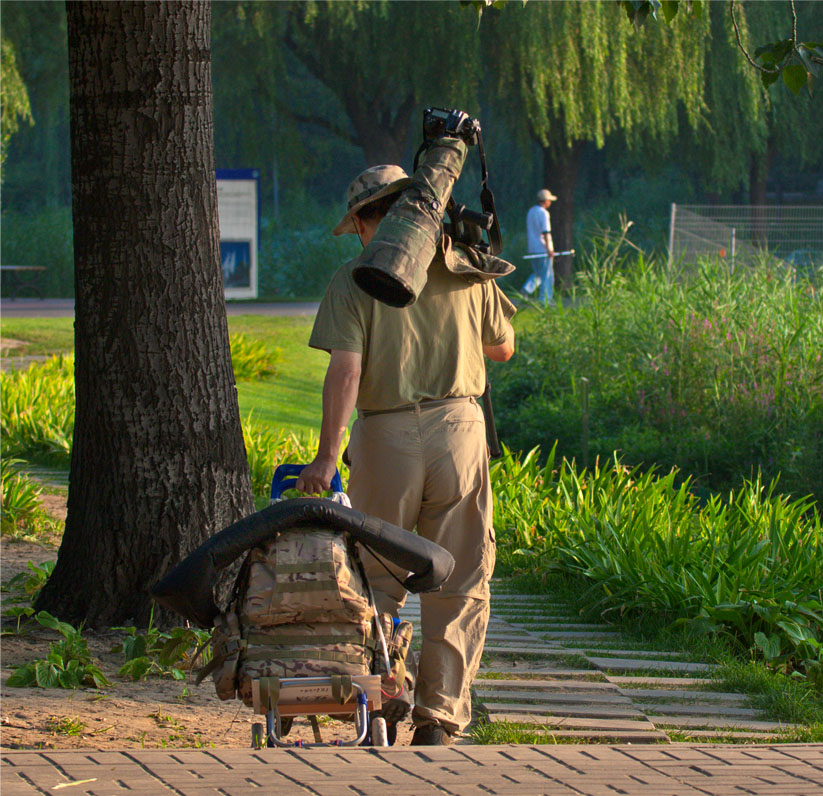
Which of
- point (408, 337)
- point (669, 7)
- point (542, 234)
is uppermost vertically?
point (669, 7)

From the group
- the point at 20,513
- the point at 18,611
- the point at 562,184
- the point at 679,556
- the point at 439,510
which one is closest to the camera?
the point at 439,510

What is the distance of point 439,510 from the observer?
395cm

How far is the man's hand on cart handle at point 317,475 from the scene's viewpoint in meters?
3.64

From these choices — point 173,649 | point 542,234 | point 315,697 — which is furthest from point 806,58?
point 542,234

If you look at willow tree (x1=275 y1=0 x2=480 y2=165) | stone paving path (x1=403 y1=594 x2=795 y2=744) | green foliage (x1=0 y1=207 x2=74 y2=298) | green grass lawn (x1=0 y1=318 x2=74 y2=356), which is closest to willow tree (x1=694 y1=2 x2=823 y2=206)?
willow tree (x1=275 y1=0 x2=480 y2=165)

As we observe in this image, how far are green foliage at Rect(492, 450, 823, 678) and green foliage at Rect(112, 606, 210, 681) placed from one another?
2.01 meters

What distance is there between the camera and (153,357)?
500cm

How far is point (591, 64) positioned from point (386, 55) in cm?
386

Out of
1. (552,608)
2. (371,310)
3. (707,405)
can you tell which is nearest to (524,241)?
(707,405)

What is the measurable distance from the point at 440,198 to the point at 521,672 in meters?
2.14

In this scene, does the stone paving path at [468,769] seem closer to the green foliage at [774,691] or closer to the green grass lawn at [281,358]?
the green foliage at [774,691]

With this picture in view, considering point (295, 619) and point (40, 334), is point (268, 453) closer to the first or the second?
point (295, 619)

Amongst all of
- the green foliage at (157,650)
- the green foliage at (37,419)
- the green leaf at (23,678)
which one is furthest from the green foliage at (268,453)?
the green leaf at (23,678)

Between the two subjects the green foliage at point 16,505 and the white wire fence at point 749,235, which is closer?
the green foliage at point 16,505
